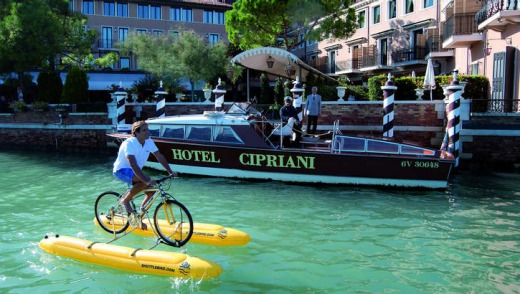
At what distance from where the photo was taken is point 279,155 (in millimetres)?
12383

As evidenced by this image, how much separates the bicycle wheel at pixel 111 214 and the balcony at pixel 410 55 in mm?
27241

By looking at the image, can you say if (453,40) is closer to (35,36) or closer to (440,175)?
(440,175)

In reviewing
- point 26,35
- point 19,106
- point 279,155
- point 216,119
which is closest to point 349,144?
point 279,155

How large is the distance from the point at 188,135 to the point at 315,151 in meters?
3.62

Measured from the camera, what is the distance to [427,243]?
25.3 feet

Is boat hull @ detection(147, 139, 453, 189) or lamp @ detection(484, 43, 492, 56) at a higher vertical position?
lamp @ detection(484, 43, 492, 56)

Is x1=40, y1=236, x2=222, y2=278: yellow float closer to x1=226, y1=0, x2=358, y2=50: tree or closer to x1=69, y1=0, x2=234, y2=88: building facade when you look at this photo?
x1=226, y1=0, x2=358, y2=50: tree

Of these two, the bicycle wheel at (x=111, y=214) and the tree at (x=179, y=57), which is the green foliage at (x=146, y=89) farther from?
the bicycle wheel at (x=111, y=214)

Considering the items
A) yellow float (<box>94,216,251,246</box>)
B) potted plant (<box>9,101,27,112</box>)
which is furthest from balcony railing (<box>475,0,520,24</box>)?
potted plant (<box>9,101,27,112</box>)

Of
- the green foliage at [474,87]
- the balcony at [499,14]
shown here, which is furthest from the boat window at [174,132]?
the balcony at [499,14]

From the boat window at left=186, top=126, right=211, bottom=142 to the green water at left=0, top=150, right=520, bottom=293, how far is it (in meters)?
1.16

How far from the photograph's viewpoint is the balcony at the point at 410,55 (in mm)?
31000

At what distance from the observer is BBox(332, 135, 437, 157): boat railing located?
38.9 ft

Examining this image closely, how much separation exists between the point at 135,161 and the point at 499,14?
15368 millimetres
